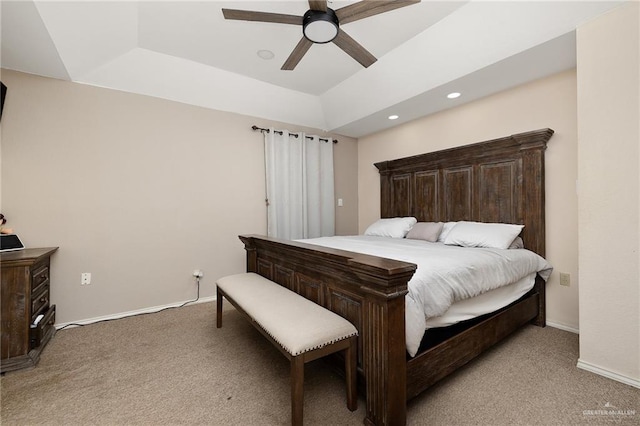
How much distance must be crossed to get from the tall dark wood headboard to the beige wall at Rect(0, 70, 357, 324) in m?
1.99

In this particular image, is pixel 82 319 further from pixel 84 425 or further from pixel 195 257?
pixel 84 425

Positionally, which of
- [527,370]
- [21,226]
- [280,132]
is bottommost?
[527,370]

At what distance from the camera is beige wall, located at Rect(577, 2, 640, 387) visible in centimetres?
165

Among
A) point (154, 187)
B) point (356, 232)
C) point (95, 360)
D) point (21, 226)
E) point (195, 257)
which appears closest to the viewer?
point (95, 360)

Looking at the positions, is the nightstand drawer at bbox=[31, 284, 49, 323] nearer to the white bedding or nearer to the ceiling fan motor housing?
the white bedding

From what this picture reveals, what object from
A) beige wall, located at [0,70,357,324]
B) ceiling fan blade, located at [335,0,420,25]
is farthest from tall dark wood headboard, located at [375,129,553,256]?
beige wall, located at [0,70,357,324]

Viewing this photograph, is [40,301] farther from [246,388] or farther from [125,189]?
[246,388]

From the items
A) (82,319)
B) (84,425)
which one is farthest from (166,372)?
(82,319)

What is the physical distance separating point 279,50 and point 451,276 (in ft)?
8.36

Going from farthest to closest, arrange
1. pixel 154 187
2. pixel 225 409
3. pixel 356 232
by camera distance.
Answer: pixel 356 232 → pixel 154 187 → pixel 225 409

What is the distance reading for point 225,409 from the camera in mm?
1480

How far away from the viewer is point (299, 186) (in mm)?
3928

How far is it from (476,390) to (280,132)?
11.1ft

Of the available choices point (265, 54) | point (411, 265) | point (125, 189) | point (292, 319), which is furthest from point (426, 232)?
point (125, 189)
